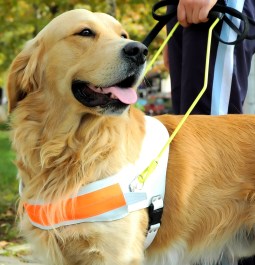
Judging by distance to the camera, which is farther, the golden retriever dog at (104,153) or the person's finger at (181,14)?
the person's finger at (181,14)

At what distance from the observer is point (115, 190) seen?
292cm

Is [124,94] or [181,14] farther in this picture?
[181,14]

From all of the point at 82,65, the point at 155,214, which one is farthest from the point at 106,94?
the point at 155,214

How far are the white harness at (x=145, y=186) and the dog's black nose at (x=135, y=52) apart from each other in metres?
0.52

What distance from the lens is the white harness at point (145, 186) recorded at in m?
2.93

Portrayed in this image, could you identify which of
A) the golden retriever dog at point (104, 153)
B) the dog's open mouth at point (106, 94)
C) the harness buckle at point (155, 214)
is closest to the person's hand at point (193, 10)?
the golden retriever dog at point (104, 153)

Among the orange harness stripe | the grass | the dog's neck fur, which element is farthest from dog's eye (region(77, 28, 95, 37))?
the grass

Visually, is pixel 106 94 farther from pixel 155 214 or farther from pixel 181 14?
pixel 181 14

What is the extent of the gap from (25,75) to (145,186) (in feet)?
3.10

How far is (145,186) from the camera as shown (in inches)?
120

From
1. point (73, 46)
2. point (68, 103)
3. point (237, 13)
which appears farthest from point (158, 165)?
point (237, 13)

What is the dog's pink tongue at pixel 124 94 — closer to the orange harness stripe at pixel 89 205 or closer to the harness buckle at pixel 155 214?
the orange harness stripe at pixel 89 205

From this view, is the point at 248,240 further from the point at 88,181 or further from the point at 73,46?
the point at 73,46

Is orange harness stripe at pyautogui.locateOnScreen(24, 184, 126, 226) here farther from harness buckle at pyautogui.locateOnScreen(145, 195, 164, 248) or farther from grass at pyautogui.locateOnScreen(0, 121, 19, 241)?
grass at pyautogui.locateOnScreen(0, 121, 19, 241)
